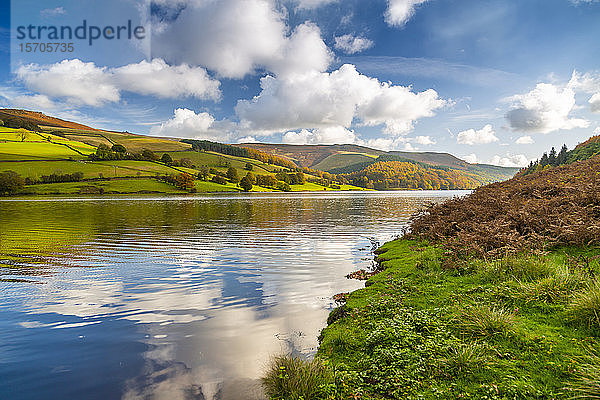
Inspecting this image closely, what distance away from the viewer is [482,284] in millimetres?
10625

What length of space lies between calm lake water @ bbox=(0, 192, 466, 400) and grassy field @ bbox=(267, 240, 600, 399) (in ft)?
6.56

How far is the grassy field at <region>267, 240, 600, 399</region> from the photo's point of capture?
18.9ft

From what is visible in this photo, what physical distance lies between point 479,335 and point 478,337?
0.34 feet

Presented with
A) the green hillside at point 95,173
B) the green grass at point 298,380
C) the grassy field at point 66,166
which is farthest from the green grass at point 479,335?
the grassy field at point 66,166

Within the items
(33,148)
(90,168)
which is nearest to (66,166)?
(90,168)

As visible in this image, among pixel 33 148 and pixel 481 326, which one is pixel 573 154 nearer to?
pixel 481 326

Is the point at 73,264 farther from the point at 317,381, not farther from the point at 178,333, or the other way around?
the point at 317,381

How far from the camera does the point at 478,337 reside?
7344mm

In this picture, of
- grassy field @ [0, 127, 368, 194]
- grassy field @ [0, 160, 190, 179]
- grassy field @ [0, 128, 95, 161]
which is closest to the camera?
grassy field @ [0, 127, 368, 194]

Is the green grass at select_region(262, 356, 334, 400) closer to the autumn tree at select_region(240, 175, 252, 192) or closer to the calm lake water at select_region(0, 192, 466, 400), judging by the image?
the calm lake water at select_region(0, 192, 466, 400)

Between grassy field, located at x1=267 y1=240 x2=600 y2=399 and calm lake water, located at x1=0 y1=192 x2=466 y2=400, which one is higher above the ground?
grassy field, located at x1=267 y1=240 x2=600 y2=399

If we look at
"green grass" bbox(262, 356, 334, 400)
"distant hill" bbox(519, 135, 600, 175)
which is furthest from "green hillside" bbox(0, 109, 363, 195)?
"green grass" bbox(262, 356, 334, 400)

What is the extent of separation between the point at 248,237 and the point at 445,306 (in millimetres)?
23115

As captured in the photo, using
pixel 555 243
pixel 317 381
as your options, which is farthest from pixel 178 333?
pixel 555 243
